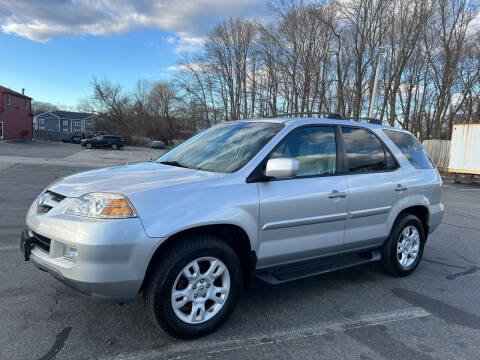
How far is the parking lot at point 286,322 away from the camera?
281 cm

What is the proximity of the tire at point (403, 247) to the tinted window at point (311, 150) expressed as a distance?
1329 mm

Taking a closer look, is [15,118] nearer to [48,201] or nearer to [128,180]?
[48,201]

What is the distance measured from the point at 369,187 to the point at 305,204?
0.99 meters

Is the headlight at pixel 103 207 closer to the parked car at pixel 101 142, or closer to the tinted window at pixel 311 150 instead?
the tinted window at pixel 311 150

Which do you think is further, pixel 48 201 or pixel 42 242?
pixel 48 201

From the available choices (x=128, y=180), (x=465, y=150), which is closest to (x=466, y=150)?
(x=465, y=150)

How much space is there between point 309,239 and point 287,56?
104ft

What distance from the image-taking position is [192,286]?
2.93 m

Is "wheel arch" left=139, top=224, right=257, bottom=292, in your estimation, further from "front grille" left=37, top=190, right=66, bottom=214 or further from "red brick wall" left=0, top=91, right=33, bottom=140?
"red brick wall" left=0, top=91, right=33, bottom=140

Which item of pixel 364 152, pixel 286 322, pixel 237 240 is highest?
pixel 364 152

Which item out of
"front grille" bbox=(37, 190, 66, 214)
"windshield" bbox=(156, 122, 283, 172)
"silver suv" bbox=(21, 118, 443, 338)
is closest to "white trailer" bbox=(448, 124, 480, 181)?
"silver suv" bbox=(21, 118, 443, 338)

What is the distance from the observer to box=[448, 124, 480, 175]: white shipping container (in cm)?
1844

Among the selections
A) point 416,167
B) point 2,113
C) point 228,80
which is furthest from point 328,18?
point 2,113

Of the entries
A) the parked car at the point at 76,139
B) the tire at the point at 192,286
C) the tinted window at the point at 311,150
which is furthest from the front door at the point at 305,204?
the parked car at the point at 76,139
